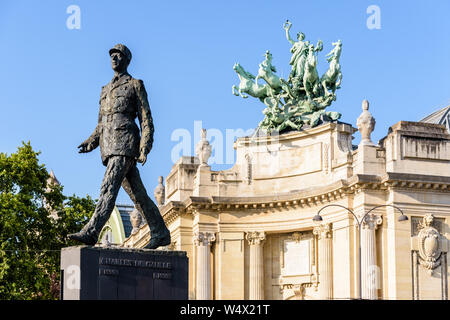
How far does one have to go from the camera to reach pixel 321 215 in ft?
166

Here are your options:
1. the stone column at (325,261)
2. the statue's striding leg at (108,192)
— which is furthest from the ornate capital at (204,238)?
the statue's striding leg at (108,192)

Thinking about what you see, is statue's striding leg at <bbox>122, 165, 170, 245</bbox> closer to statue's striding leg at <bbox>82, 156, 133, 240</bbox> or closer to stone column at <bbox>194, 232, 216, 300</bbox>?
statue's striding leg at <bbox>82, 156, 133, 240</bbox>

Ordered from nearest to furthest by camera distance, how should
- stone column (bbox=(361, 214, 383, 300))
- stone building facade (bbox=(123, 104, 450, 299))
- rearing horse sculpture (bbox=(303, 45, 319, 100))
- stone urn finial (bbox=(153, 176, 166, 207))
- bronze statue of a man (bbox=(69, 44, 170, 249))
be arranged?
bronze statue of a man (bbox=(69, 44, 170, 249))
stone column (bbox=(361, 214, 383, 300))
stone building facade (bbox=(123, 104, 450, 299))
rearing horse sculpture (bbox=(303, 45, 319, 100))
stone urn finial (bbox=(153, 176, 166, 207))

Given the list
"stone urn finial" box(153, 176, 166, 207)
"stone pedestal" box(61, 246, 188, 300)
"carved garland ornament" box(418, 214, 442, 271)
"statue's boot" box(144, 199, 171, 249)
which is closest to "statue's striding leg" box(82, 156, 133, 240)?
"stone pedestal" box(61, 246, 188, 300)

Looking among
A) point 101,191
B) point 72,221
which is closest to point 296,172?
point 72,221

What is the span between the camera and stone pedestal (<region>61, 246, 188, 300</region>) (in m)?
18.0

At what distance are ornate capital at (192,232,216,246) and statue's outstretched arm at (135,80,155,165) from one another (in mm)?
34244

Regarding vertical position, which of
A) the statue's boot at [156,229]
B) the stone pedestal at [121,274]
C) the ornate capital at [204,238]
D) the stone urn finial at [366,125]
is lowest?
the stone pedestal at [121,274]

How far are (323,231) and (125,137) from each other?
31.8 m

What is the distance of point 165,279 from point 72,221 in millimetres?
39793

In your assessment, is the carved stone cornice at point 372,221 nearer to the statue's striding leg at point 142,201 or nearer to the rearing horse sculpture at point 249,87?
the rearing horse sculpture at point 249,87

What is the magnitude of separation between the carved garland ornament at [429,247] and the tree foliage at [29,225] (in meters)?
20.0

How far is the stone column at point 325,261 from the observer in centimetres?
4972

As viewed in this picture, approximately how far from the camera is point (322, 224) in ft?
165
